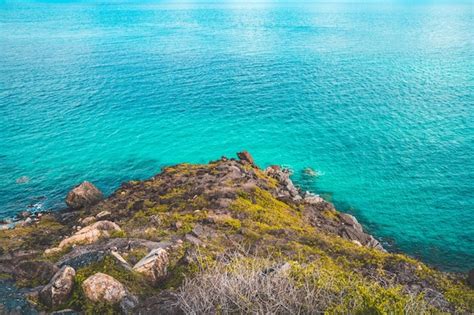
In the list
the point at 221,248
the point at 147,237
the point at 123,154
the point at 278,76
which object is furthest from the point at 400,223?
the point at 278,76

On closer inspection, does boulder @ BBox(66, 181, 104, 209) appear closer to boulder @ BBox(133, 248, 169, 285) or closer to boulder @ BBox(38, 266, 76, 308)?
boulder @ BBox(133, 248, 169, 285)

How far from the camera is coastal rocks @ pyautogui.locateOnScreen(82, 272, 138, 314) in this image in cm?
1744

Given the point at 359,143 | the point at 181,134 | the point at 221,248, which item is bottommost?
the point at 221,248

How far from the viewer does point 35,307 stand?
696 inches

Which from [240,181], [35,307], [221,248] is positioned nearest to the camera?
[35,307]

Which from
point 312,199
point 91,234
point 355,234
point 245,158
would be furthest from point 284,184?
point 91,234

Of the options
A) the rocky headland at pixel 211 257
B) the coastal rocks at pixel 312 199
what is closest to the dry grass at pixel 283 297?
the rocky headland at pixel 211 257

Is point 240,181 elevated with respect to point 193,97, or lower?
lower

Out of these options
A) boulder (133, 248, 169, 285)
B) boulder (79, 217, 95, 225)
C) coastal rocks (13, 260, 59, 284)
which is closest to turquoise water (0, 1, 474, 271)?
boulder (79, 217, 95, 225)

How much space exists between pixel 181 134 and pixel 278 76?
124 feet

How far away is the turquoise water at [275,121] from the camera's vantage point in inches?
1916

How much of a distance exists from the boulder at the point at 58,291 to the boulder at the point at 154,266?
3.57 m

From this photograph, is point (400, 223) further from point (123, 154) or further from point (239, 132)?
point (123, 154)

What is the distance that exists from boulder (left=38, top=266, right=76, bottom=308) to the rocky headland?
5 cm
